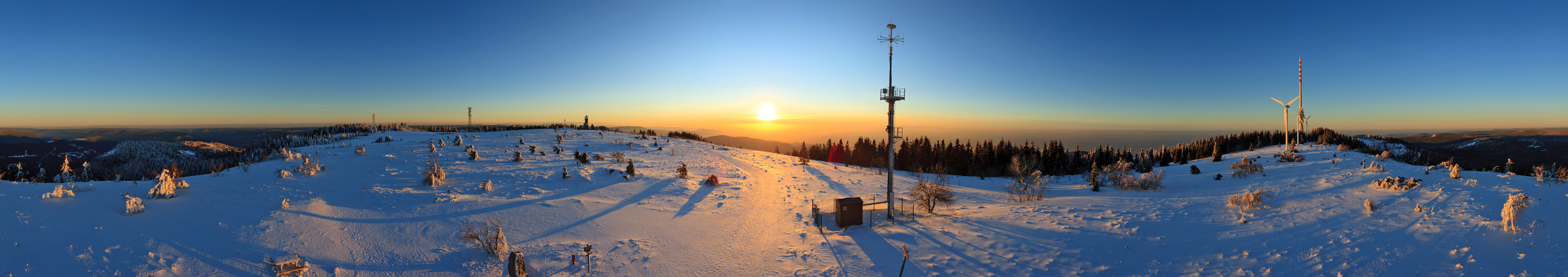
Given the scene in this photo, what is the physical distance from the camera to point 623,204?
64.2 feet

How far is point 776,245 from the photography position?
567 inches

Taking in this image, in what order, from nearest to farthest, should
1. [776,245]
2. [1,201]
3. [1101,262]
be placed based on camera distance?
[1,201] → [1101,262] → [776,245]

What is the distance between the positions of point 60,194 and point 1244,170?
5205 cm

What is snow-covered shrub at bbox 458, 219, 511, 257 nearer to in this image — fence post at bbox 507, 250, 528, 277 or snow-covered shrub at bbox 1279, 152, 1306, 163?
fence post at bbox 507, 250, 528, 277

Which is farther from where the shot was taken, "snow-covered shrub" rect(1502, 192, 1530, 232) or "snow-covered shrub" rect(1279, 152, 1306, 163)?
"snow-covered shrub" rect(1279, 152, 1306, 163)

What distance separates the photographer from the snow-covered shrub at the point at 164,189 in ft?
44.1

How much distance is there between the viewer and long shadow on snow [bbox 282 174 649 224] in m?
14.3

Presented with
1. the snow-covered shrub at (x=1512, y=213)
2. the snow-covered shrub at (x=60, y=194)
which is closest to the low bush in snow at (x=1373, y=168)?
the snow-covered shrub at (x=1512, y=213)

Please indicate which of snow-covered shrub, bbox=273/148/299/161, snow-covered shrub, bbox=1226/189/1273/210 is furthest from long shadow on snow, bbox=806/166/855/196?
snow-covered shrub, bbox=273/148/299/161

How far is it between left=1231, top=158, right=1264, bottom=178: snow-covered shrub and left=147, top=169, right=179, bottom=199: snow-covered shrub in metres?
49.5

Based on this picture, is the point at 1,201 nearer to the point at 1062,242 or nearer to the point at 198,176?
the point at 198,176

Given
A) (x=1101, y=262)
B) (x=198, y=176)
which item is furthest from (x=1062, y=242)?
(x=198, y=176)

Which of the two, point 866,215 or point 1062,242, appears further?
point 866,215

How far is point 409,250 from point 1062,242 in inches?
742
